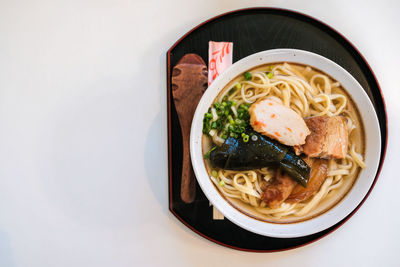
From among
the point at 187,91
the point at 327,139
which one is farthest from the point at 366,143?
the point at 187,91

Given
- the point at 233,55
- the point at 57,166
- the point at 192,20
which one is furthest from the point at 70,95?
the point at 233,55

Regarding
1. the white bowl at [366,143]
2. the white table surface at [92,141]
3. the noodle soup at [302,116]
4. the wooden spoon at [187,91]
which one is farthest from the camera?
the white table surface at [92,141]

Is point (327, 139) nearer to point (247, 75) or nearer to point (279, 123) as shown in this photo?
point (279, 123)

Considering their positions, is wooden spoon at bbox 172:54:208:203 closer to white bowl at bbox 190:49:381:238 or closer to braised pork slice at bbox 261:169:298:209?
white bowl at bbox 190:49:381:238

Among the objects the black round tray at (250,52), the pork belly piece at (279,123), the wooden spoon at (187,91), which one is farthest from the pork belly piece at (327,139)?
the wooden spoon at (187,91)

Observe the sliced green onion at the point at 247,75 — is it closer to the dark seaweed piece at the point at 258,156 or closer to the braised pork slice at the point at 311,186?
the dark seaweed piece at the point at 258,156

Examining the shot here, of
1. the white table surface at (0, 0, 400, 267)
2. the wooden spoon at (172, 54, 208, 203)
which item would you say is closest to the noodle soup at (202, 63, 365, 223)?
the wooden spoon at (172, 54, 208, 203)

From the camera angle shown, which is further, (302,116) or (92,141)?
(92,141)

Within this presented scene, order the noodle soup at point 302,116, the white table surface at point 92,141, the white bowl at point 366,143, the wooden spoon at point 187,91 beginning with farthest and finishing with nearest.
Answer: the white table surface at point 92,141 → the wooden spoon at point 187,91 → the noodle soup at point 302,116 → the white bowl at point 366,143
